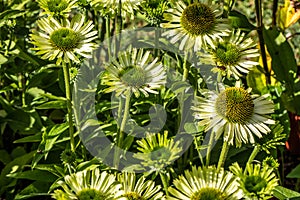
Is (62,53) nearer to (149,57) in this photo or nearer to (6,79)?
(149,57)

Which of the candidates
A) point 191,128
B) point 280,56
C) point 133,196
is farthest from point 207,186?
point 280,56

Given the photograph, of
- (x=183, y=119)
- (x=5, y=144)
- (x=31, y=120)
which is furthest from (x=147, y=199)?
(x=5, y=144)

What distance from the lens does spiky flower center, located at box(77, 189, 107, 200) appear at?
3.57 feet

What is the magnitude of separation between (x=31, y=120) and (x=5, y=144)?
1.05 ft

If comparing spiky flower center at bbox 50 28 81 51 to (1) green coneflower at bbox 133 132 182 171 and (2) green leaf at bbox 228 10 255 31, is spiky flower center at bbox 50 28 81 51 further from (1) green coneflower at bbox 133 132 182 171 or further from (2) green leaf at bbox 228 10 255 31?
(2) green leaf at bbox 228 10 255 31

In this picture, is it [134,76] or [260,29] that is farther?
[260,29]

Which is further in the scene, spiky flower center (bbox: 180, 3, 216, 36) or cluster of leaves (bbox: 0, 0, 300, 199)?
cluster of leaves (bbox: 0, 0, 300, 199)

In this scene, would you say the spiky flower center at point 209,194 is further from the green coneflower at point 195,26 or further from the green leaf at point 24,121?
the green leaf at point 24,121

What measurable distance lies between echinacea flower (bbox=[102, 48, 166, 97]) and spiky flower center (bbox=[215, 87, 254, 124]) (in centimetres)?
14

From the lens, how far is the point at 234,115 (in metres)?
1.21

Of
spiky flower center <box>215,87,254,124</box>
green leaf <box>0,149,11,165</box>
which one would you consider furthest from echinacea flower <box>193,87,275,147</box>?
green leaf <box>0,149,11,165</box>

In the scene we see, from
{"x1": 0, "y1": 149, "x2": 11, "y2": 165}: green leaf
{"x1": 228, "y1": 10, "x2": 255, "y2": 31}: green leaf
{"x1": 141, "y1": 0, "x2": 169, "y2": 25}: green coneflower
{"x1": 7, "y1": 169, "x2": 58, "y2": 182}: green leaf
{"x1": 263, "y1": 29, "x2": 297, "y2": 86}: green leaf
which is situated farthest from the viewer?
{"x1": 0, "y1": 149, "x2": 11, "y2": 165}: green leaf

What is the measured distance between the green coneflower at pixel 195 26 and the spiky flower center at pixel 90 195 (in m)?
0.40

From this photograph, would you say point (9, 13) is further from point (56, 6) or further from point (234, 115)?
point (234, 115)
